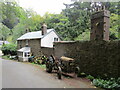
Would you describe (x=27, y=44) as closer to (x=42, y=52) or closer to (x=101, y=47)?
(x=42, y=52)

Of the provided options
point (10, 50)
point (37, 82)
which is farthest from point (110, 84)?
point (10, 50)

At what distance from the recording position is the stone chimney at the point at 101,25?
735 cm

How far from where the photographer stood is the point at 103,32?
23.8 ft

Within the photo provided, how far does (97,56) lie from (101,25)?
7.83 feet

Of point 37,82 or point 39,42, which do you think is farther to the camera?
point 39,42

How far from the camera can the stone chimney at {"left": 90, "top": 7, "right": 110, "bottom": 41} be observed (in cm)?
735

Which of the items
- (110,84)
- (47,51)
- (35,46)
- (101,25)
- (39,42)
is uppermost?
(101,25)

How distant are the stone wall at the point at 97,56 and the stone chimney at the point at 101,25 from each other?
0.50 m

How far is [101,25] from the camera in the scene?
7.47 m

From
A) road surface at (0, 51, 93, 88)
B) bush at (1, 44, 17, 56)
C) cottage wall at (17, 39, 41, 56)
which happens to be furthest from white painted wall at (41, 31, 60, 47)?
bush at (1, 44, 17, 56)

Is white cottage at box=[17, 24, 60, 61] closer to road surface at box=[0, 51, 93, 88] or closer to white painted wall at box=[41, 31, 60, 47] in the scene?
white painted wall at box=[41, 31, 60, 47]

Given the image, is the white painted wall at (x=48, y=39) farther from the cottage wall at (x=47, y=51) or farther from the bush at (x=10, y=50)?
the bush at (x=10, y=50)

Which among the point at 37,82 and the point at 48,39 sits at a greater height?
the point at 48,39

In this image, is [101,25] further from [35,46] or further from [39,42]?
[35,46]
